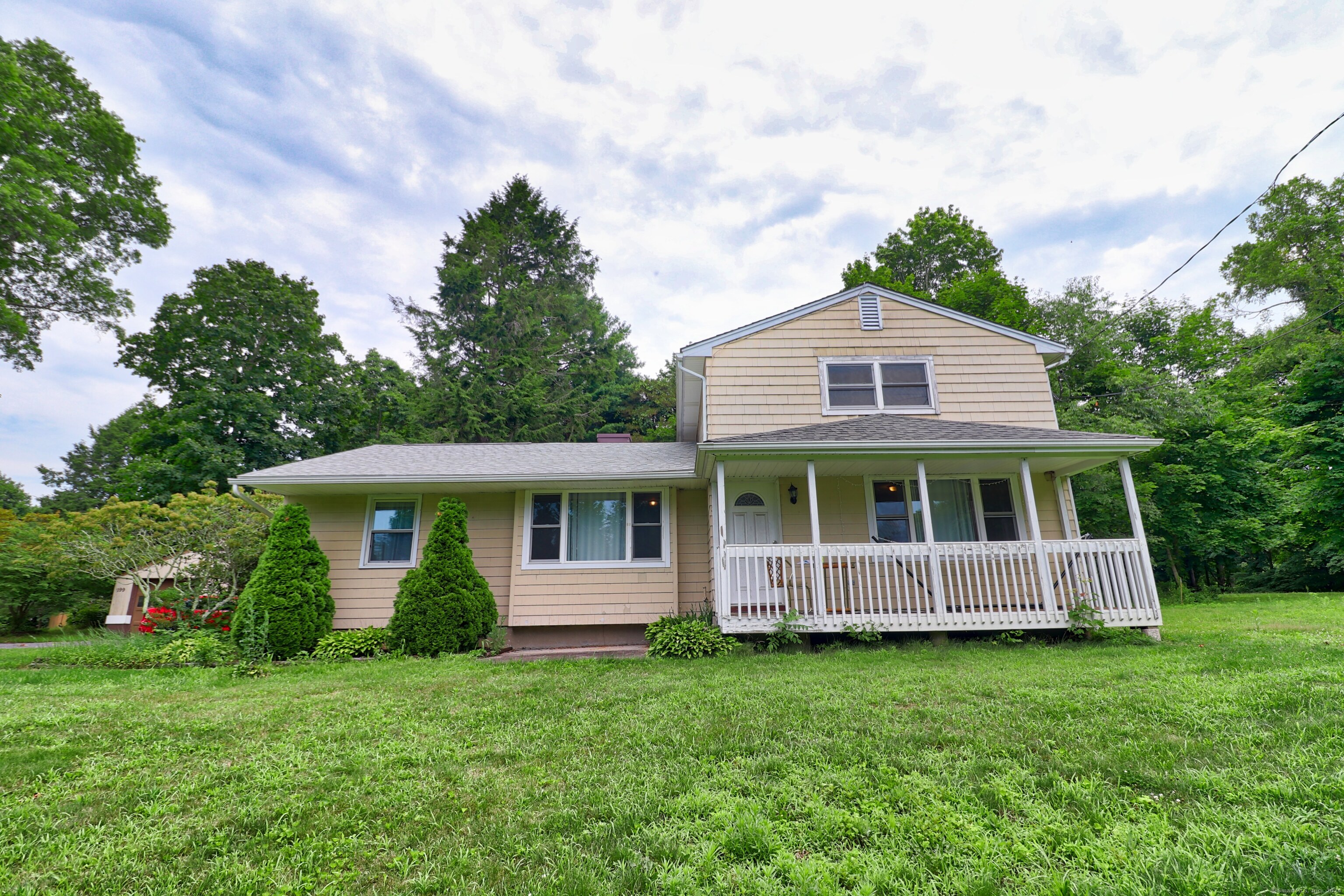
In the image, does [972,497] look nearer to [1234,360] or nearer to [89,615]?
[1234,360]

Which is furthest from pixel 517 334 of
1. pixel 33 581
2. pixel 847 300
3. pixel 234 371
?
pixel 847 300

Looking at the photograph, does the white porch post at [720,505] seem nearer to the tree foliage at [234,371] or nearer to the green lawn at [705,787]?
the green lawn at [705,787]

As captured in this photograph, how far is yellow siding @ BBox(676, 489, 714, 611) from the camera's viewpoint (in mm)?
9336

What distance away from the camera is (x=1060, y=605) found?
800 centimetres

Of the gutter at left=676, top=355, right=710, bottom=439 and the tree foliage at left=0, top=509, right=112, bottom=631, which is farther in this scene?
the tree foliage at left=0, top=509, right=112, bottom=631

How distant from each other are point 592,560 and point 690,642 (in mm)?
2567

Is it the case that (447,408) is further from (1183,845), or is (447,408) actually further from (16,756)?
(1183,845)

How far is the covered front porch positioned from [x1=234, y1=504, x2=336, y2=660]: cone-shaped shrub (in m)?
5.93

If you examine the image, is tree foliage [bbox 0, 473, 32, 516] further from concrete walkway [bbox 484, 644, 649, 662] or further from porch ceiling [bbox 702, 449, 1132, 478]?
porch ceiling [bbox 702, 449, 1132, 478]

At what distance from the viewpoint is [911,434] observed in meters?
8.24

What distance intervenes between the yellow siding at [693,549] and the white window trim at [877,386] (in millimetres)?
2767

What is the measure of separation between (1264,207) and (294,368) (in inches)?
1408

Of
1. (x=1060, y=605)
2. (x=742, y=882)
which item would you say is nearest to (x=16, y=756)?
(x=742, y=882)

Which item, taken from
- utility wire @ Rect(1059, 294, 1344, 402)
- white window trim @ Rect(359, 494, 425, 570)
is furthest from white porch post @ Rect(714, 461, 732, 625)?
utility wire @ Rect(1059, 294, 1344, 402)
